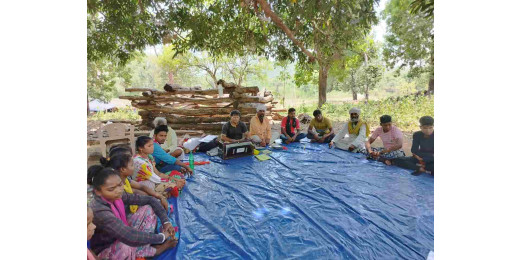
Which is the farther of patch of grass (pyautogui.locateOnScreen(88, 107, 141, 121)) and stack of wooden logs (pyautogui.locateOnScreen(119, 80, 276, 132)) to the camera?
patch of grass (pyautogui.locateOnScreen(88, 107, 141, 121))

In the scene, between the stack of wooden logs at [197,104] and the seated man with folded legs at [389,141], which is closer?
the seated man with folded legs at [389,141]

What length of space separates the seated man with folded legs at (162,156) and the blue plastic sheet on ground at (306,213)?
1.12ft

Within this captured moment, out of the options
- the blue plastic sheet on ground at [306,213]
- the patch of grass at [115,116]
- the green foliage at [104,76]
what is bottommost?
the blue plastic sheet on ground at [306,213]

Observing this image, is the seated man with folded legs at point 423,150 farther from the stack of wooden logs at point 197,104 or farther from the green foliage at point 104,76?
the green foliage at point 104,76

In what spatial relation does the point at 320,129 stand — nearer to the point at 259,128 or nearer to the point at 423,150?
the point at 259,128

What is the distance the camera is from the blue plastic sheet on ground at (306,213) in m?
2.06

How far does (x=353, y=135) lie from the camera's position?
532 cm

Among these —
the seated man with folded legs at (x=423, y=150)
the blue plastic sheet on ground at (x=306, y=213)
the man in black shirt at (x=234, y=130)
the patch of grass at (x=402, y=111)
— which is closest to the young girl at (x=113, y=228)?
the blue plastic sheet on ground at (x=306, y=213)

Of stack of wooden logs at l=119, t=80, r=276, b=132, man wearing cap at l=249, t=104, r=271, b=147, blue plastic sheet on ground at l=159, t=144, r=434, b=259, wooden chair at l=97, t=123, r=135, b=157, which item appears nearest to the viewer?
blue plastic sheet on ground at l=159, t=144, r=434, b=259

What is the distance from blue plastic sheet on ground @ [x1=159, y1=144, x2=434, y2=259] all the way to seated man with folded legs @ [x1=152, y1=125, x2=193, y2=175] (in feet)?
1.12

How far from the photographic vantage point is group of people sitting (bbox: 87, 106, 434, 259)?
5.52 feet

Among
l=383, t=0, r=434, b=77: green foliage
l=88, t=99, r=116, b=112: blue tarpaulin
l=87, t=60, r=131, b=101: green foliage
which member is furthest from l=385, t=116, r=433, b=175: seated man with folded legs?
l=88, t=99, r=116, b=112: blue tarpaulin

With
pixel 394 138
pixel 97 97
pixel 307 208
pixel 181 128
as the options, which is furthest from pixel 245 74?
pixel 307 208

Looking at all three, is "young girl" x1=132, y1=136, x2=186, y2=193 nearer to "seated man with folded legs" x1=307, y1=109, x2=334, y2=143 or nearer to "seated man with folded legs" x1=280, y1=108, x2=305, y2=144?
"seated man with folded legs" x1=280, y1=108, x2=305, y2=144
